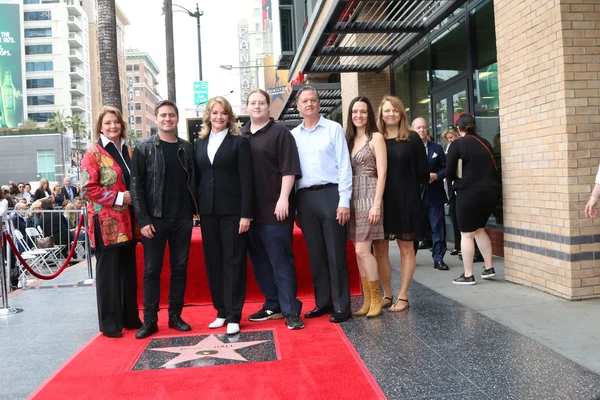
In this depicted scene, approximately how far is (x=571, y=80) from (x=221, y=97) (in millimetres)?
3330

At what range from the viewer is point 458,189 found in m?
6.68

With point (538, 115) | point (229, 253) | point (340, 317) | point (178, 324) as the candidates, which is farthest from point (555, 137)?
point (178, 324)

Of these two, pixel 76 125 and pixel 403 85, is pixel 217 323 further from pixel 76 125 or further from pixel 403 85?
pixel 76 125

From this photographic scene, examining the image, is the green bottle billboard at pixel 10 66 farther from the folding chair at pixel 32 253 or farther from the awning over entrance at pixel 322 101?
the folding chair at pixel 32 253

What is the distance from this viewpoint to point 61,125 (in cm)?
7912

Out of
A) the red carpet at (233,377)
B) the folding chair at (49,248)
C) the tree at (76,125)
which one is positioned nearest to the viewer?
the red carpet at (233,377)

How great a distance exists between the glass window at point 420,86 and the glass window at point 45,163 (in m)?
67.4

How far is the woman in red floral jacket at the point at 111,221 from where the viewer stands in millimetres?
4934

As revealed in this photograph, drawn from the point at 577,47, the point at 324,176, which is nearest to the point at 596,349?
the point at 324,176

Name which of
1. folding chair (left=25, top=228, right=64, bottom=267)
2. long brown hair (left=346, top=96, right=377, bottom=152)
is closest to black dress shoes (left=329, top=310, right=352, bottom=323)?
long brown hair (left=346, top=96, right=377, bottom=152)

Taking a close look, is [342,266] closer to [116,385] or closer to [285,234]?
[285,234]

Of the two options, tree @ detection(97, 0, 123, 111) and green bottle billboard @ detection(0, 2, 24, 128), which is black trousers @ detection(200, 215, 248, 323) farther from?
green bottle billboard @ detection(0, 2, 24, 128)

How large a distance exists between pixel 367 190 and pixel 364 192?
0.11 ft

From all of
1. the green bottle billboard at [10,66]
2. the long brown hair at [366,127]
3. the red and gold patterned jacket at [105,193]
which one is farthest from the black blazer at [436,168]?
the green bottle billboard at [10,66]
